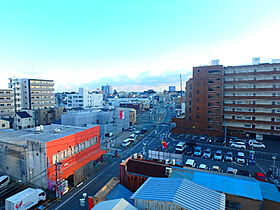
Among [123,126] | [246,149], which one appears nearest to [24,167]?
[123,126]

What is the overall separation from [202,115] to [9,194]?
3345cm

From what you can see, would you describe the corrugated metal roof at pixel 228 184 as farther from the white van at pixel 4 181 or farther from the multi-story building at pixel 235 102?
the multi-story building at pixel 235 102

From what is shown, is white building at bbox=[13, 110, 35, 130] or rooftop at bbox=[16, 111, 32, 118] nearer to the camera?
white building at bbox=[13, 110, 35, 130]

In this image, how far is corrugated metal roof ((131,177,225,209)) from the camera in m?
7.19

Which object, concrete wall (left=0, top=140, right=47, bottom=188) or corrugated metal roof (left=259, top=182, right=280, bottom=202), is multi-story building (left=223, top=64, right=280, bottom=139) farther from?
concrete wall (left=0, top=140, right=47, bottom=188)

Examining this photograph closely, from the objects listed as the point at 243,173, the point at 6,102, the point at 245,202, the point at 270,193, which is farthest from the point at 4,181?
the point at 6,102

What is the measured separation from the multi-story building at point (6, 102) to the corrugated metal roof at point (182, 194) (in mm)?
51430

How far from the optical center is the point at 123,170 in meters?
12.7

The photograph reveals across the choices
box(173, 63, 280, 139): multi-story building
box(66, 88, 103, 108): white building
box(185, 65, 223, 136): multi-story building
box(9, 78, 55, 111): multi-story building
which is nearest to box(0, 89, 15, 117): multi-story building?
box(9, 78, 55, 111): multi-story building

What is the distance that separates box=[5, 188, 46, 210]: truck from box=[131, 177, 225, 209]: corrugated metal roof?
1012 cm

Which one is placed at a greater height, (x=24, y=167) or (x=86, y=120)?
(x=86, y=120)

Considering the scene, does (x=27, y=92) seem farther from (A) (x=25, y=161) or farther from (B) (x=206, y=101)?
(B) (x=206, y=101)

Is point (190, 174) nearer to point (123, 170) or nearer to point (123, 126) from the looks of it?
point (123, 170)

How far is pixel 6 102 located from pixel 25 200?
43.3 metres
